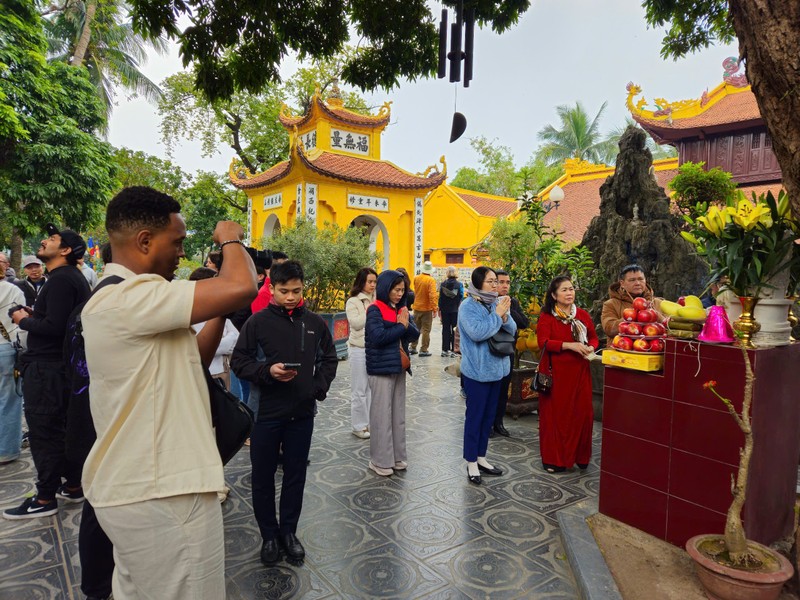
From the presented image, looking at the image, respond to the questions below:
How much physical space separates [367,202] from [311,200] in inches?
76.3

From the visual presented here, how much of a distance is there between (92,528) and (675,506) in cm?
314

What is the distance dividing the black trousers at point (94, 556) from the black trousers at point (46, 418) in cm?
130

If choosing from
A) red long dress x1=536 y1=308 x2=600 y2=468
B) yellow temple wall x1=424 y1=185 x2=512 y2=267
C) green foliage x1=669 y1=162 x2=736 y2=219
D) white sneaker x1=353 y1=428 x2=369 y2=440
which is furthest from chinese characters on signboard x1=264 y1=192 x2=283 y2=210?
red long dress x1=536 y1=308 x2=600 y2=468

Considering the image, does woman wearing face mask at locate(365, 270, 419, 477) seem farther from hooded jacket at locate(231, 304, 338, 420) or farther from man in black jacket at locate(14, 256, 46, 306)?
man in black jacket at locate(14, 256, 46, 306)

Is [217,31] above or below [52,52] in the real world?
below

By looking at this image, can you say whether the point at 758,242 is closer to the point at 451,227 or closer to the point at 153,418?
the point at 153,418

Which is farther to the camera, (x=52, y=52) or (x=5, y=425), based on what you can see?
(x=52, y=52)

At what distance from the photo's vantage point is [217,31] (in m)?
4.23

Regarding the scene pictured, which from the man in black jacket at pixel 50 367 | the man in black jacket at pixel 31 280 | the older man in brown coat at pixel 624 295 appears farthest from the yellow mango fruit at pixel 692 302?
the man in black jacket at pixel 31 280

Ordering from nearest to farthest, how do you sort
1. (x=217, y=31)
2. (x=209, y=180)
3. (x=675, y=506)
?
(x=675, y=506)
(x=217, y=31)
(x=209, y=180)

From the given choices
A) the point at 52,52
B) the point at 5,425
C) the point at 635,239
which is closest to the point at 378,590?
the point at 5,425

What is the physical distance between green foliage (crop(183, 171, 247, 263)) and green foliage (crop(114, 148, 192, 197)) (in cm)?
50

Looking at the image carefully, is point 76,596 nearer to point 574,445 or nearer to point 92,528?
point 92,528

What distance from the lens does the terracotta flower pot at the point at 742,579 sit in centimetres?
221
